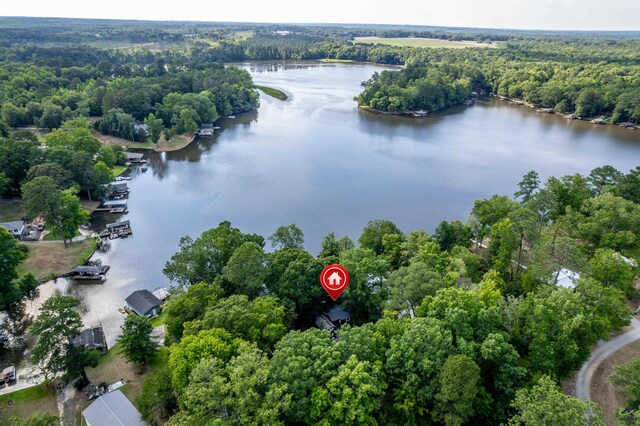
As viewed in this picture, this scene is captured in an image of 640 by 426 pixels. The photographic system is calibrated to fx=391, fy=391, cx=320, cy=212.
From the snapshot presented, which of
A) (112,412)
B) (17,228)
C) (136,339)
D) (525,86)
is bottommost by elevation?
(17,228)

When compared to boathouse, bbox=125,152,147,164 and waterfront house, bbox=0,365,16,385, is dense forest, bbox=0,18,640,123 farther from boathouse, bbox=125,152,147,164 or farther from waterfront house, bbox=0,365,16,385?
waterfront house, bbox=0,365,16,385

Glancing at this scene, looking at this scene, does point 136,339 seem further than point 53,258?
No

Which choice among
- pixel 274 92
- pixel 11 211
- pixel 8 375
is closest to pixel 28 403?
pixel 8 375

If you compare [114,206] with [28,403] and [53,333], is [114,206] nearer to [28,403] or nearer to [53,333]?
[28,403]

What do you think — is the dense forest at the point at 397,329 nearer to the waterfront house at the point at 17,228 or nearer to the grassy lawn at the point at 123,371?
the grassy lawn at the point at 123,371

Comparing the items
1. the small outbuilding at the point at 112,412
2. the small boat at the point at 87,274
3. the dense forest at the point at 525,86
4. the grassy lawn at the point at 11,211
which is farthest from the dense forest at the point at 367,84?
the small outbuilding at the point at 112,412

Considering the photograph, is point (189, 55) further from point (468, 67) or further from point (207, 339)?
point (207, 339)
